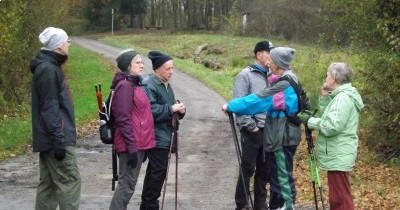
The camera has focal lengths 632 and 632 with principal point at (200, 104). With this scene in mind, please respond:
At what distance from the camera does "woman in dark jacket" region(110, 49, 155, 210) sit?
677 centimetres

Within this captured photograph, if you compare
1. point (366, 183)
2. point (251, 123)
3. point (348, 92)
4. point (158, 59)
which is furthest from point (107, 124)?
point (366, 183)

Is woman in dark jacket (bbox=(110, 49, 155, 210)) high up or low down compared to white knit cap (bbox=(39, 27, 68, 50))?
down

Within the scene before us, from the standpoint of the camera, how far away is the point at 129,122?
268 inches

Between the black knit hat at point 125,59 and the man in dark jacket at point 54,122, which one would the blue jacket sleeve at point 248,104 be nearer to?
the black knit hat at point 125,59

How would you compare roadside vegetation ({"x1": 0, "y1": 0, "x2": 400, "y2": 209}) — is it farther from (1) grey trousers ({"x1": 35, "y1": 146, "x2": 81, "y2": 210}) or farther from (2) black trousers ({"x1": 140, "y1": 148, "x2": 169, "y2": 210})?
(1) grey trousers ({"x1": 35, "y1": 146, "x2": 81, "y2": 210})

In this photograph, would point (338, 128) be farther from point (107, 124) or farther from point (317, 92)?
point (317, 92)

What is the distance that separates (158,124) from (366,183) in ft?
16.7

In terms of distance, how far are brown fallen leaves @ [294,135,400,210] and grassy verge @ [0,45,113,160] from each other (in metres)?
5.98

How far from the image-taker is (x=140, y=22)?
73188 millimetres

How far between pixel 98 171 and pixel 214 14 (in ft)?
192

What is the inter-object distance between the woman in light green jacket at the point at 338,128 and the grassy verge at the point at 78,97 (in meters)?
7.81

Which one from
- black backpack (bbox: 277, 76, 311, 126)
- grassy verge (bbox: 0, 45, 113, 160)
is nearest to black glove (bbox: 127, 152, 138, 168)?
black backpack (bbox: 277, 76, 311, 126)

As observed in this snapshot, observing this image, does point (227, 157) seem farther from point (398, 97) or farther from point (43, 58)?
point (43, 58)

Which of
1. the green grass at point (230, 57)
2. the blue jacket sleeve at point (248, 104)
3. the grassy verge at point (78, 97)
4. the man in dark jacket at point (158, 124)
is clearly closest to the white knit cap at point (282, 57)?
the blue jacket sleeve at point (248, 104)
